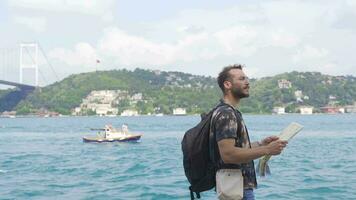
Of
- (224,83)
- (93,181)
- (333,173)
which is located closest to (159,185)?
(93,181)

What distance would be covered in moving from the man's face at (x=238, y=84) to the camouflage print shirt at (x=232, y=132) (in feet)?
0.40

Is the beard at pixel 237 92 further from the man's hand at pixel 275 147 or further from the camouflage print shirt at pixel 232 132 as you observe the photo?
the man's hand at pixel 275 147

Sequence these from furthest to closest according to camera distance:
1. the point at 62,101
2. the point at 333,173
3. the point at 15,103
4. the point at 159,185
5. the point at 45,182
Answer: the point at 62,101
the point at 15,103
the point at 333,173
the point at 45,182
the point at 159,185

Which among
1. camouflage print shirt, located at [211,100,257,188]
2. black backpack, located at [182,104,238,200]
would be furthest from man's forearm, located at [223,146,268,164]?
black backpack, located at [182,104,238,200]

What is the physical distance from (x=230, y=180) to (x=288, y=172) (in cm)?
1751

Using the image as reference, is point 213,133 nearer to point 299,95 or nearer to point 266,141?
point 266,141

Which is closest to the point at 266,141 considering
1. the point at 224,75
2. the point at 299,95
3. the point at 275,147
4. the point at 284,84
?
the point at 275,147

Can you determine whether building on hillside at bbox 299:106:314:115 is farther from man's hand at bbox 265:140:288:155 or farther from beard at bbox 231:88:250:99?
man's hand at bbox 265:140:288:155

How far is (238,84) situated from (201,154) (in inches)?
22.1

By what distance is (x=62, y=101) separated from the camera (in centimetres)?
18075

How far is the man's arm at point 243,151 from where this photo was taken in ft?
15.1

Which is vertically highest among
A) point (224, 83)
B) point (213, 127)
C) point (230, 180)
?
point (224, 83)

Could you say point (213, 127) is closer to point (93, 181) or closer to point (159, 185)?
point (159, 185)

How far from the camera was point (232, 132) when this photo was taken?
4684mm
